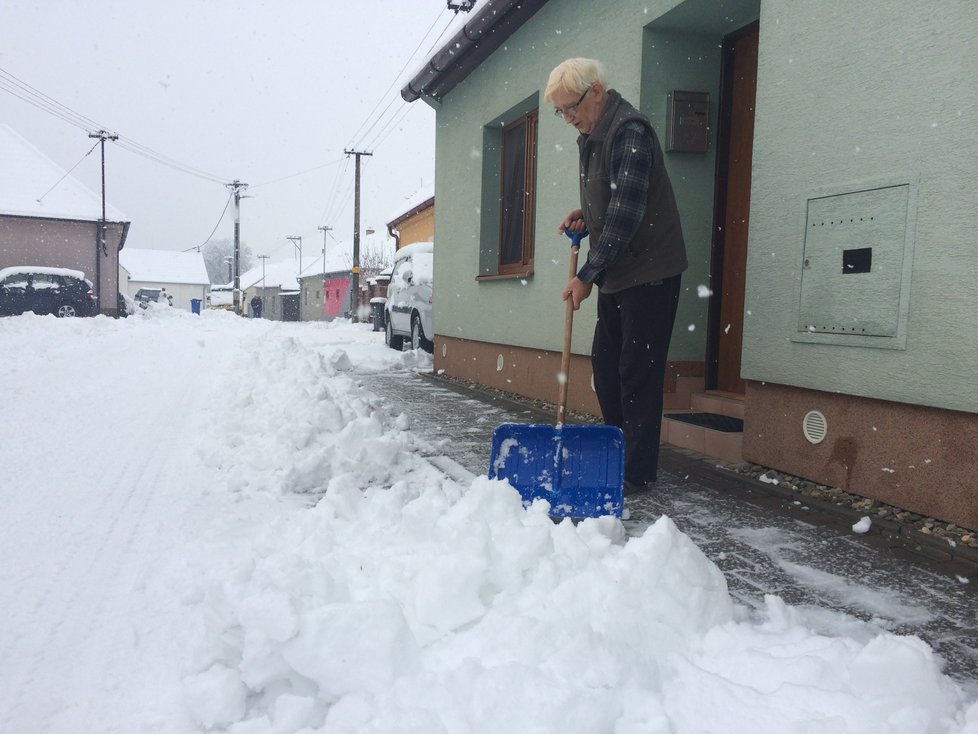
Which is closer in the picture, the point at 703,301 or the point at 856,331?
the point at 856,331

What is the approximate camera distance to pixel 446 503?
232 cm

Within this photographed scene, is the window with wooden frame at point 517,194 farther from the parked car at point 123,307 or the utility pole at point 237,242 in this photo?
the utility pole at point 237,242

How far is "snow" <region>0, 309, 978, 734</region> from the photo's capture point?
1.40 m

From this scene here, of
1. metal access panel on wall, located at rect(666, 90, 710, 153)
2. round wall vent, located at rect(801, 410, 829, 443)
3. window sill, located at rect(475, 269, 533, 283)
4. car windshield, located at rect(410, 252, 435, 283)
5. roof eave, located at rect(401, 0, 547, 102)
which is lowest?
round wall vent, located at rect(801, 410, 829, 443)

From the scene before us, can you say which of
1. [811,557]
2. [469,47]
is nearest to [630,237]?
[811,557]

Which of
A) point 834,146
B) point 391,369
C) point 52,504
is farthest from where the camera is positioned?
point 391,369

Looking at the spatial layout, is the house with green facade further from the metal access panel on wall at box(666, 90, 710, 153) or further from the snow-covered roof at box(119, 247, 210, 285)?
the snow-covered roof at box(119, 247, 210, 285)

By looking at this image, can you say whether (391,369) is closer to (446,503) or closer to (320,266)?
(446,503)

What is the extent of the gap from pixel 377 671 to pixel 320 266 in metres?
61.5

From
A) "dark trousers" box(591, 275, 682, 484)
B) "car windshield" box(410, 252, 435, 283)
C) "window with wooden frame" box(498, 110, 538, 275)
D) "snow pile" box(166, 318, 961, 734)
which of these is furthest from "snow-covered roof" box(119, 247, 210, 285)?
"snow pile" box(166, 318, 961, 734)

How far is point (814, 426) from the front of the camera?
10.5ft

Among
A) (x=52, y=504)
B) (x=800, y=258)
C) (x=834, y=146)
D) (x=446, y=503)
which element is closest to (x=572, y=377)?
(x=800, y=258)

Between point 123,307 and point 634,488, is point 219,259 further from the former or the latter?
point 634,488

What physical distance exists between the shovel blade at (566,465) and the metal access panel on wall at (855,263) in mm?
1239
